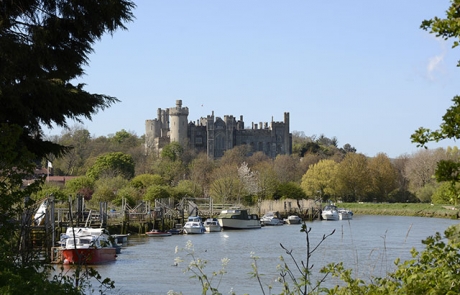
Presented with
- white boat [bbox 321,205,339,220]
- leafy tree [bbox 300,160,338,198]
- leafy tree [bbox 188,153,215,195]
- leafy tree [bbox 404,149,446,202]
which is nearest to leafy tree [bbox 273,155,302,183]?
leafy tree [bbox 300,160,338,198]

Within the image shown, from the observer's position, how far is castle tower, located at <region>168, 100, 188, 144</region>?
142625mm

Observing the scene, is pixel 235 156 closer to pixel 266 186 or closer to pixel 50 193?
pixel 266 186

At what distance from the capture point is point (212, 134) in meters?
145

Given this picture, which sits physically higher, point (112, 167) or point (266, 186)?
point (112, 167)

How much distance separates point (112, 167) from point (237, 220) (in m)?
31.4

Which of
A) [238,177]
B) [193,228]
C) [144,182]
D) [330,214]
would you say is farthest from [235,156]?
[193,228]

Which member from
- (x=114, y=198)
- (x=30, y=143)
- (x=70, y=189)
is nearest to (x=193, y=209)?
(x=114, y=198)

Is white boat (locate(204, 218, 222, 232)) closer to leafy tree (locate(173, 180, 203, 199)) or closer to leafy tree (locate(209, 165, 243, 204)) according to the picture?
leafy tree (locate(173, 180, 203, 199))

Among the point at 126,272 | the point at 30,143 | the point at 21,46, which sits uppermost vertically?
the point at 21,46

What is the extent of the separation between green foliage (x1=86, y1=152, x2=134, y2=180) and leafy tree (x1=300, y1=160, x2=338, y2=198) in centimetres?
2117

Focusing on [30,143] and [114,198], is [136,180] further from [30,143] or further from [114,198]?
[30,143]

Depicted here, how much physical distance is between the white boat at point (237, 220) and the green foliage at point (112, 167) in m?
25.2

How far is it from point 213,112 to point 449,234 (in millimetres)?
142636

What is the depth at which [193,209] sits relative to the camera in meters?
62.1
